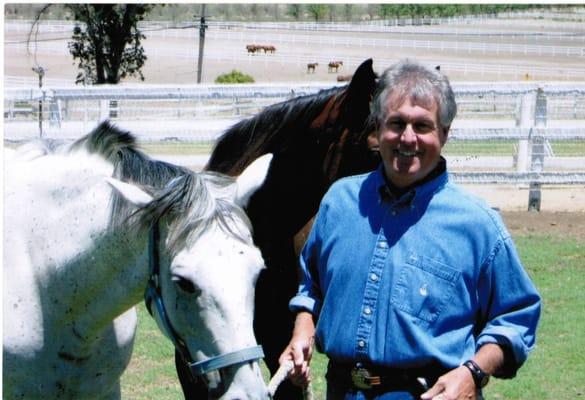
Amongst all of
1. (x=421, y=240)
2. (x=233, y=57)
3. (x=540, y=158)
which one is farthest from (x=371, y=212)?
(x=233, y=57)

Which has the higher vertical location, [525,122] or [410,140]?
[410,140]

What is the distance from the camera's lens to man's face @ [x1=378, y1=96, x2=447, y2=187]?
2.81 metres

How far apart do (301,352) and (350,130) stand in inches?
68.2

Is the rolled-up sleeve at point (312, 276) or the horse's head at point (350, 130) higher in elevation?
the horse's head at point (350, 130)

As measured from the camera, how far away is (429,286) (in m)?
2.80

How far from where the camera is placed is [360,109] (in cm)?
458

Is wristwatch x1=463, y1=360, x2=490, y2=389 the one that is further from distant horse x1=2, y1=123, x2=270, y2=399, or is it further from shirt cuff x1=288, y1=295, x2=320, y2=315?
distant horse x1=2, y1=123, x2=270, y2=399

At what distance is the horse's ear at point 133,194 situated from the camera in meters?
3.37

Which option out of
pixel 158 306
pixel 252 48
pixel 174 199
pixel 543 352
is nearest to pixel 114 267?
pixel 158 306

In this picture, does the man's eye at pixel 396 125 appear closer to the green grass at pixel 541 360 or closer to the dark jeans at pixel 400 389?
the dark jeans at pixel 400 389

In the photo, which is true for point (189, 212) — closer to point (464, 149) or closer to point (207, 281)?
point (207, 281)

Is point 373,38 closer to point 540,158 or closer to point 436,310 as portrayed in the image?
point 540,158

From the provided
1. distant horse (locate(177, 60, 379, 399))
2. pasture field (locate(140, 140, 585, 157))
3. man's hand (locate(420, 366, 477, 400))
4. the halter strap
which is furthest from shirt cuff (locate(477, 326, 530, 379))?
pasture field (locate(140, 140, 585, 157))

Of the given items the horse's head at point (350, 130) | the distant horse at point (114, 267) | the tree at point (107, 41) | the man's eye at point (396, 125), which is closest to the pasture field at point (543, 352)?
the horse's head at point (350, 130)
